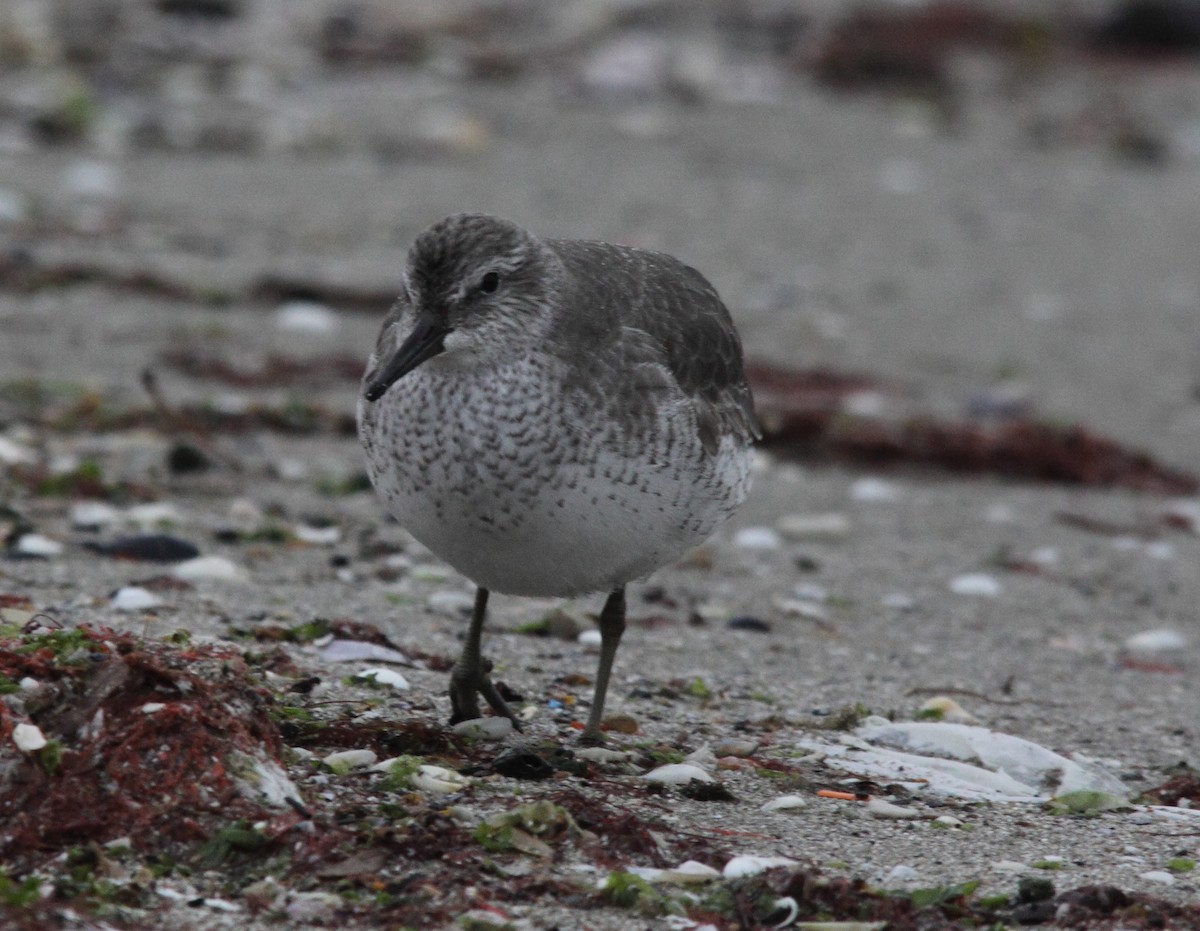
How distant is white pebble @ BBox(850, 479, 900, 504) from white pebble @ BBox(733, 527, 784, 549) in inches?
31.2

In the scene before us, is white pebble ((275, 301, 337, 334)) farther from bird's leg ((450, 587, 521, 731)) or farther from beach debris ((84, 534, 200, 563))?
bird's leg ((450, 587, 521, 731))

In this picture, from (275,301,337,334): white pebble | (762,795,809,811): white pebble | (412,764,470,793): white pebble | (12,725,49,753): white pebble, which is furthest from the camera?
(275,301,337,334): white pebble

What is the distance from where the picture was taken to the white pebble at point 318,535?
Answer: 700 cm

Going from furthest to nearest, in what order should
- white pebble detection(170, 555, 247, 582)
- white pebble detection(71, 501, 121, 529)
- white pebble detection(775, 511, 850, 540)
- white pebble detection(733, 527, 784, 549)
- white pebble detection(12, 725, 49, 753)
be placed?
white pebble detection(775, 511, 850, 540) → white pebble detection(733, 527, 784, 549) → white pebble detection(71, 501, 121, 529) → white pebble detection(170, 555, 247, 582) → white pebble detection(12, 725, 49, 753)

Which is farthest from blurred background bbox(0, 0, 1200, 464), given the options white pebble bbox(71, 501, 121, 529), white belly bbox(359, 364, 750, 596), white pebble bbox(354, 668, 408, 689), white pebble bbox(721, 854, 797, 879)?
white pebble bbox(721, 854, 797, 879)

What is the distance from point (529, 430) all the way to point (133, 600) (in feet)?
5.59

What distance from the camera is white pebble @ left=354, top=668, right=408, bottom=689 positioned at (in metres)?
5.28

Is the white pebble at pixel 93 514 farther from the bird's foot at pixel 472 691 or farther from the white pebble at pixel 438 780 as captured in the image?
the white pebble at pixel 438 780

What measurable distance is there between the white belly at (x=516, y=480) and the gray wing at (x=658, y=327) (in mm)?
241

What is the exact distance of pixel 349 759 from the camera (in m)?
4.54

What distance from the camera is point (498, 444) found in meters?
4.68

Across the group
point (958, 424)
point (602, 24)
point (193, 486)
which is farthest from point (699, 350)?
point (602, 24)

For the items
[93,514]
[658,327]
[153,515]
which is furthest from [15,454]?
[658,327]

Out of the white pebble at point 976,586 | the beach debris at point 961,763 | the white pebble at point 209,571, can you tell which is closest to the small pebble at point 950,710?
the beach debris at point 961,763
